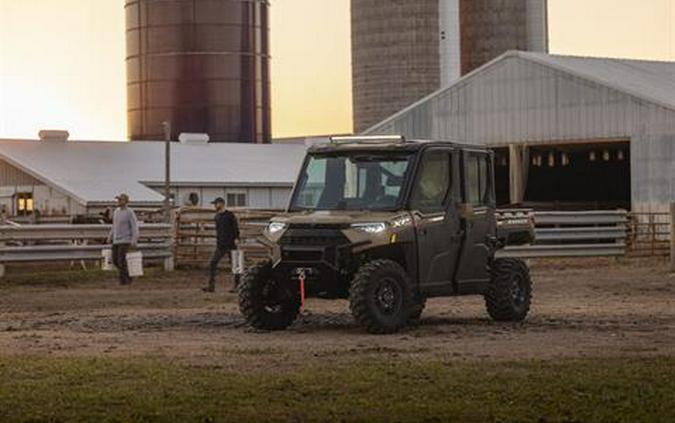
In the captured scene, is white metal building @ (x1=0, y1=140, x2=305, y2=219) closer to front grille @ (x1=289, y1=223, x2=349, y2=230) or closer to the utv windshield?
the utv windshield

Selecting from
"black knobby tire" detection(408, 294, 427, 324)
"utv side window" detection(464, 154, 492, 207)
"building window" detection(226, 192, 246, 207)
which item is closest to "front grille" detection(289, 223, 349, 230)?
"black knobby tire" detection(408, 294, 427, 324)

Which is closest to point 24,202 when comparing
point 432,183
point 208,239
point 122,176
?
point 122,176

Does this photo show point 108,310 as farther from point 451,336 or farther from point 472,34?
point 472,34

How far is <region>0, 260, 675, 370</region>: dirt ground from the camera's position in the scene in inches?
661

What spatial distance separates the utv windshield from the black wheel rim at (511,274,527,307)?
2.42 meters

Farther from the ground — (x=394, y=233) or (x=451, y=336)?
(x=394, y=233)

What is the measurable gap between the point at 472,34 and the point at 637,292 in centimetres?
7336

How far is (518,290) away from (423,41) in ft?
266

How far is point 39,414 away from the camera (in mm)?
12148

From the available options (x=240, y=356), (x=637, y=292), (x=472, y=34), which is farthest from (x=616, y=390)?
(x=472, y=34)

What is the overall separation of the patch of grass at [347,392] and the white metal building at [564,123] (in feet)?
119

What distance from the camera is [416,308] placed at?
20.8 meters

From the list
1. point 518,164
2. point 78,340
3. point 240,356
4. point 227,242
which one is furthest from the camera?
point 518,164

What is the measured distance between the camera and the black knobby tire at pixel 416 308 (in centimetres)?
2011
